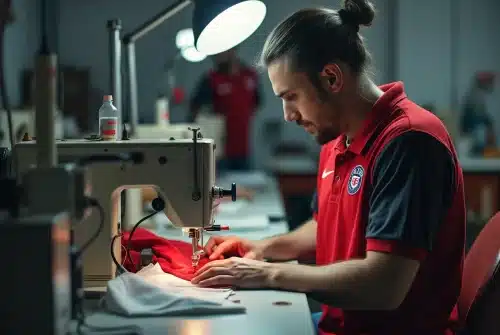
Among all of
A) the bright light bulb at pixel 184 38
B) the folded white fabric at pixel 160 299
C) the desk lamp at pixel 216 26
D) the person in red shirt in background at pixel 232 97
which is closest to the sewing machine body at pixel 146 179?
the folded white fabric at pixel 160 299

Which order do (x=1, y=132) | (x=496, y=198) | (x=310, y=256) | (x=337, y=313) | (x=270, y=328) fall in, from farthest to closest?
(x=496, y=198), (x=1, y=132), (x=310, y=256), (x=337, y=313), (x=270, y=328)

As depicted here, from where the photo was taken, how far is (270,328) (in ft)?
4.65

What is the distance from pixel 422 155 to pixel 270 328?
50cm

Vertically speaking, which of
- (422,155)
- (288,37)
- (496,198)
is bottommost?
(496,198)

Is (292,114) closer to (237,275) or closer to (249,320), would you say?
(237,275)

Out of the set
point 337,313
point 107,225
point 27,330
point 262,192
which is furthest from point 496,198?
point 27,330

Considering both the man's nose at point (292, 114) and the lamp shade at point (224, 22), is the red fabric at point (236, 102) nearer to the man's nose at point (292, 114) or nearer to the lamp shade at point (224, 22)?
the lamp shade at point (224, 22)

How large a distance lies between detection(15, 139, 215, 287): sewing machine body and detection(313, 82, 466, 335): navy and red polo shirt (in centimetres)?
35

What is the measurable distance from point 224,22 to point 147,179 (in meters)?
0.49

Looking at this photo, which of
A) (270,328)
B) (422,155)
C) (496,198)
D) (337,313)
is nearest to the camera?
(270,328)

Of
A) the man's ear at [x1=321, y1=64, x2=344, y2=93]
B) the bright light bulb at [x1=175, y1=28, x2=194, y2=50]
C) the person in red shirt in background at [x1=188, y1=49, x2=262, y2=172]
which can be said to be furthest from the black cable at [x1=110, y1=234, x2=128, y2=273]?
the person in red shirt in background at [x1=188, y1=49, x2=262, y2=172]

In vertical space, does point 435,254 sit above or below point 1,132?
below

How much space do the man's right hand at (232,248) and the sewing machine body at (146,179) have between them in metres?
0.21

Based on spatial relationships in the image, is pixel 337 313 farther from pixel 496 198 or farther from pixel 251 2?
pixel 496 198
